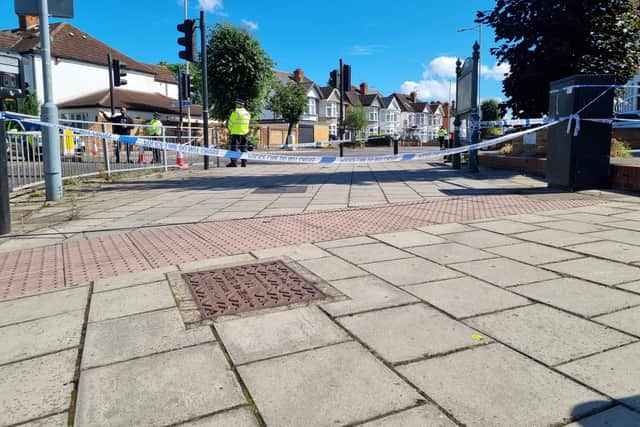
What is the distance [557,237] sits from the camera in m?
4.71

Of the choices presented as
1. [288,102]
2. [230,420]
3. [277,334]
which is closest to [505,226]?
[277,334]

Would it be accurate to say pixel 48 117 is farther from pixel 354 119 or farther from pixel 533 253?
pixel 354 119

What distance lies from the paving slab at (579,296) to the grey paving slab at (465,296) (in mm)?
158

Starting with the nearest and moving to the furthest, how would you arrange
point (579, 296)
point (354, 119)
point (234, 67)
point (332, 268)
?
point (579, 296)
point (332, 268)
point (234, 67)
point (354, 119)

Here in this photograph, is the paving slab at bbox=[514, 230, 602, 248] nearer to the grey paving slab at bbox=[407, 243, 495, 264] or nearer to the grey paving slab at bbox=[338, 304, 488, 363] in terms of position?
the grey paving slab at bbox=[407, 243, 495, 264]

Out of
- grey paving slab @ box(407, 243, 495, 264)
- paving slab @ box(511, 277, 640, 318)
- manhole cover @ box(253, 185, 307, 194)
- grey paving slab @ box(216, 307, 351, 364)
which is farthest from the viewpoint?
manhole cover @ box(253, 185, 307, 194)

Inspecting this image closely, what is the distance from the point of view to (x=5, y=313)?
125 inches

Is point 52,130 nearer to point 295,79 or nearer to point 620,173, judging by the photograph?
point 620,173

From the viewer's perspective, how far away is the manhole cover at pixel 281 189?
888cm

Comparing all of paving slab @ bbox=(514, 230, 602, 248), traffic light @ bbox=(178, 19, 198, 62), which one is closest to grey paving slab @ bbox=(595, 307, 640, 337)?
paving slab @ bbox=(514, 230, 602, 248)

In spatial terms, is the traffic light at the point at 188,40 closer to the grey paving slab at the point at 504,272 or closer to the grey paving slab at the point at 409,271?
the grey paving slab at the point at 409,271

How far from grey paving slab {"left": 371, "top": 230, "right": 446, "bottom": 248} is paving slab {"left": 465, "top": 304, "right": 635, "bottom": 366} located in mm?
1770

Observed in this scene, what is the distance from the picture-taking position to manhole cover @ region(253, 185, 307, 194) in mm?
8875

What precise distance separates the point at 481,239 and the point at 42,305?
3894 mm
